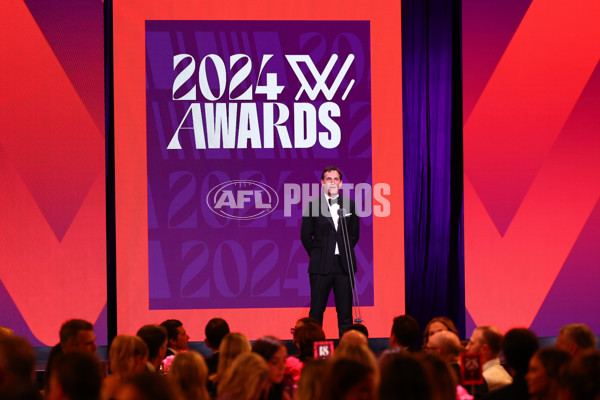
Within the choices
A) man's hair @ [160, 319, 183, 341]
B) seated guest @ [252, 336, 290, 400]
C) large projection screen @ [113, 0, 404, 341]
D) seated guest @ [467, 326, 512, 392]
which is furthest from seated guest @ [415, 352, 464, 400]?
large projection screen @ [113, 0, 404, 341]

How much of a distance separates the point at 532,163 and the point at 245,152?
3075 millimetres

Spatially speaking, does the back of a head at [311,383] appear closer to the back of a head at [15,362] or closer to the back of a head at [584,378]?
the back of a head at [584,378]

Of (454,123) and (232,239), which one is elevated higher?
(454,123)

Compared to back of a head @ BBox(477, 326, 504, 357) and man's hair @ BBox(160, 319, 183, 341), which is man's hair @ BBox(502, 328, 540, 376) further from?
man's hair @ BBox(160, 319, 183, 341)

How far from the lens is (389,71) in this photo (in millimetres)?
9164

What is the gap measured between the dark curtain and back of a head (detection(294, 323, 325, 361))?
4087 millimetres

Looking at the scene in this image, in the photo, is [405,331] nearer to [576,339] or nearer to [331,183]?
[576,339]

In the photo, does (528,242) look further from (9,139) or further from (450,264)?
(9,139)

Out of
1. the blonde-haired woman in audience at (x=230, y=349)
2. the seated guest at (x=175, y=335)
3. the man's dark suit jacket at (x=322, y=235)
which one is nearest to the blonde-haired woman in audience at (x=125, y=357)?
the blonde-haired woman in audience at (x=230, y=349)

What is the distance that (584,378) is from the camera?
279 cm

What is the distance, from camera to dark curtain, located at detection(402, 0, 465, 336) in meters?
9.16

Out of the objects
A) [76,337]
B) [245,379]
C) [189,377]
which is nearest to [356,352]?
[245,379]

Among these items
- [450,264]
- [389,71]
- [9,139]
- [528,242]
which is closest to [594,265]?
[528,242]

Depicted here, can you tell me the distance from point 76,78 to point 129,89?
592 millimetres
